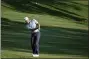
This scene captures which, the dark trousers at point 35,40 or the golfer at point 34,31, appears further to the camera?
the dark trousers at point 35,40

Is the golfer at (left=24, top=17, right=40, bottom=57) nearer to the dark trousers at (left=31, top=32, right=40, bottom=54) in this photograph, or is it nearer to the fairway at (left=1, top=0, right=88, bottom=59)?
the dark trousers at (left=31, top=32, right=40, bottom=54)

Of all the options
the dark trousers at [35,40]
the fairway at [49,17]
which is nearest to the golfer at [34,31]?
the dark trousers at [35,40]

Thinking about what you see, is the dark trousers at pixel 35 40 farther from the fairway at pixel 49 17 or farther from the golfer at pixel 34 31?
the fairway at pixel 49 17

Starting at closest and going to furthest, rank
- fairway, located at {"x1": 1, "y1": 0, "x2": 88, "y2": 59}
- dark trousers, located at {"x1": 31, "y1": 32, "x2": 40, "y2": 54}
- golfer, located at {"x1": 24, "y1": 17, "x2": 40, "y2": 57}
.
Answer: golfer, located at {"x1": 24, "y1": 17, "x2": 40, "y2": 57} < dark trousers, located at {"x1": 31, "y1": 32, "x2": 40, "y2": 54} < fairway, located at {"x1": 1, "y1": 0, "x2": 88, "y2": 59}

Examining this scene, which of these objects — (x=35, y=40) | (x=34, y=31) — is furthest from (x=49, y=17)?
(x=34, y=31)

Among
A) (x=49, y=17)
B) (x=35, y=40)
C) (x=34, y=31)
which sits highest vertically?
(x=34, y=31)

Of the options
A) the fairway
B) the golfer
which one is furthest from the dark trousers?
the fairway

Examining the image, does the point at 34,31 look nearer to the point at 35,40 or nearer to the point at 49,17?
the point at 35,40

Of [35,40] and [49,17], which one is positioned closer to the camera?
[35,40]

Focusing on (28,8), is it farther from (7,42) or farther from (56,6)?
(7,42)

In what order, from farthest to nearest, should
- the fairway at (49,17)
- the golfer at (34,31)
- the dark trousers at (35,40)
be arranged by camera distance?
the fairway at (49,17), the dark trousers at (35,40), the golfer at (34,31)

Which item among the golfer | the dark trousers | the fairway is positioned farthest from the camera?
the fairway

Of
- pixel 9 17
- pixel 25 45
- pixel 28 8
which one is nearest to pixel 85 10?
pixel 28 8

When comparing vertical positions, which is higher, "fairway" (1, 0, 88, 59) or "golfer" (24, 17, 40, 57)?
"golfer" (24, 17, 40, 57)
